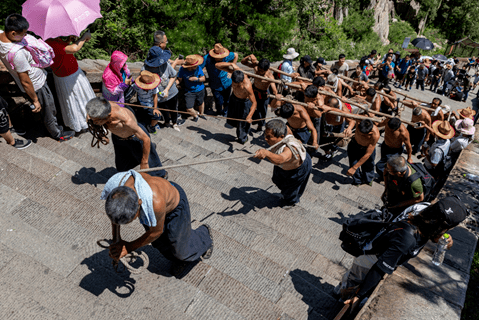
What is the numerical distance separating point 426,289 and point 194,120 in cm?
547

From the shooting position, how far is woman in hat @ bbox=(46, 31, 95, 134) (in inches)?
183

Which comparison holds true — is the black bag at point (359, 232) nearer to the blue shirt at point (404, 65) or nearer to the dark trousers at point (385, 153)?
the dark trousers at point (385, 153)

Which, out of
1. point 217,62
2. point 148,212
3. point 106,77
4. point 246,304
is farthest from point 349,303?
point 217,62

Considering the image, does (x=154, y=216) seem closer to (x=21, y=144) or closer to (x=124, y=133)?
(x=124, y=133)

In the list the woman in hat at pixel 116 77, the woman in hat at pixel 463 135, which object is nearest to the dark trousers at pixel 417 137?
the woman in hat at pixel 463 135

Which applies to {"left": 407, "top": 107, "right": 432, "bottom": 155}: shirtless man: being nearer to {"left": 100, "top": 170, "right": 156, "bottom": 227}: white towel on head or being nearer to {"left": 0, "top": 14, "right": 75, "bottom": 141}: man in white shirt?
{"left": 100, "top": 170, "right": 156, "bottom": 227}: white towel on head

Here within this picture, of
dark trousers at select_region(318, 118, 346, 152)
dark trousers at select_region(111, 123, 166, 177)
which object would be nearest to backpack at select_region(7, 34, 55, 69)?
dark trousers at select_region(111, 123, 166, 177)

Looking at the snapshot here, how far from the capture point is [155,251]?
3.64 meters

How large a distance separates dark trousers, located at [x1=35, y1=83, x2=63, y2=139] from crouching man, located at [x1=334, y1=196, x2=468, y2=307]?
4.74 metres

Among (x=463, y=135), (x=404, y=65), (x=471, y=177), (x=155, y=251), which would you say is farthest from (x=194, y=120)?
(x=404, y=65)

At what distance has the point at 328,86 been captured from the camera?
7672 mm

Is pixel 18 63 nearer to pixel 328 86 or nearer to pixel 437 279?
pixel 437 279

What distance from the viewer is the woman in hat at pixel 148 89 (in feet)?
17.6

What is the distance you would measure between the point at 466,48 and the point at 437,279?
3481cm
